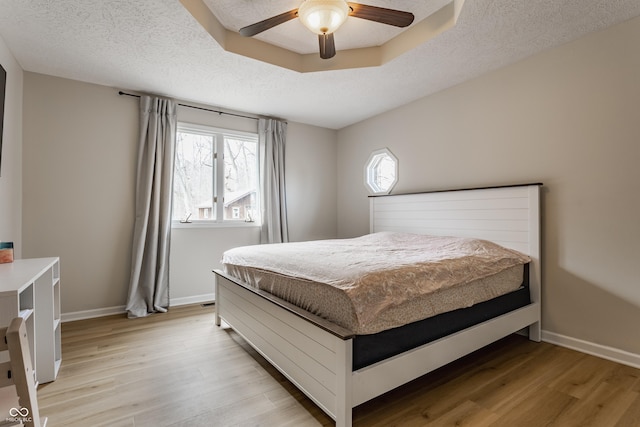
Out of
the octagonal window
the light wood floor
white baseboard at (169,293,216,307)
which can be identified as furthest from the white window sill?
the octagonal window

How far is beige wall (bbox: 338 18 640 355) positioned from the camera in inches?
84.5

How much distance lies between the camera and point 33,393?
852 millimetres

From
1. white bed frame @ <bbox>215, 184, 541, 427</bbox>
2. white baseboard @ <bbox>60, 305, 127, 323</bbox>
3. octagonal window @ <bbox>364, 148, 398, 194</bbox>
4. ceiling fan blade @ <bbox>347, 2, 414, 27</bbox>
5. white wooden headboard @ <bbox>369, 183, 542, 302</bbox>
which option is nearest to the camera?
white bed frame @ <bbox>215, 184, 541, 427</bbox>

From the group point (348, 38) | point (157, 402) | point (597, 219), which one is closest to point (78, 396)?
point (157, 402)

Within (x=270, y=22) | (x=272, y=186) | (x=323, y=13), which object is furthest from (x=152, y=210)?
(x=323, y=13)

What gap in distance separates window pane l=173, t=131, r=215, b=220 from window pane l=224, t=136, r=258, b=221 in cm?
21

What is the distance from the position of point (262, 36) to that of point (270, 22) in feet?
2.64

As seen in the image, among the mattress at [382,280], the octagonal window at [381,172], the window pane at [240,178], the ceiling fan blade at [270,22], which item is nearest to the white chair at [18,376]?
the mattress at [382,280]

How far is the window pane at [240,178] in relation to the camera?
4027 mm

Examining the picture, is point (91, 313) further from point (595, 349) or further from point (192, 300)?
point (595, 349)

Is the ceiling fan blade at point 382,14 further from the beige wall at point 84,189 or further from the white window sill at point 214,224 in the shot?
the white window sill at point 214,224

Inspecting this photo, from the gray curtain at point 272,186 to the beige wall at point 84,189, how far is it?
3.20 feet

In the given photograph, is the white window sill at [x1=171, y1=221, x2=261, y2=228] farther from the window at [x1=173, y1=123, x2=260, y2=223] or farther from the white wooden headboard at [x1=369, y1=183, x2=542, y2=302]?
the white wooden headboard at [x1=369, y1=183, x2=542, y2=302]

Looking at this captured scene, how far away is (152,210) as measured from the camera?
3.36 meters
